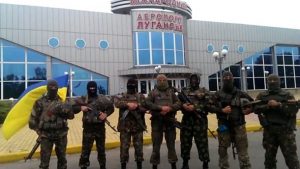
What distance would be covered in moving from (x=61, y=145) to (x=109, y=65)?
27.0 m

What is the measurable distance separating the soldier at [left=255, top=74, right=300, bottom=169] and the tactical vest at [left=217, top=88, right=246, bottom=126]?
1.06ft

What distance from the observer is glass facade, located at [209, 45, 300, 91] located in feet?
133

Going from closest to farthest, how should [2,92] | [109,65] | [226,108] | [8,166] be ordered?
1. [226,108]
2. [8,166]
3. [2,92]
4. [109,65]

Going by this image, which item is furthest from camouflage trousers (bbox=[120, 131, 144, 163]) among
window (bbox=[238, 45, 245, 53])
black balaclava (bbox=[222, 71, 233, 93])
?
window (bbox=[238, 45, 245, 53])

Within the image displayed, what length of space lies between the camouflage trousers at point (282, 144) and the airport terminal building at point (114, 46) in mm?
24717

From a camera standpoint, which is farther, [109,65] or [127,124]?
[109,65]

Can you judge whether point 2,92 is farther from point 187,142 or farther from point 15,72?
point 187,142

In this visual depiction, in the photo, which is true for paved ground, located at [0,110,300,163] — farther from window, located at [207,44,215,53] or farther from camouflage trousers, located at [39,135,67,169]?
window, located at [207,44,215,53]

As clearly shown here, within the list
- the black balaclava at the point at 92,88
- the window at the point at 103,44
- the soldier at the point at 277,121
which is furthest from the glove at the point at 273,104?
the window at the point at 103,44

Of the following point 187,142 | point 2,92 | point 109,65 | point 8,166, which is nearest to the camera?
point 187,142

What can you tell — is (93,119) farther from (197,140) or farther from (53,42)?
(53,42)

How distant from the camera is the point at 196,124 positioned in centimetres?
665

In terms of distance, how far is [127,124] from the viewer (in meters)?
6.66

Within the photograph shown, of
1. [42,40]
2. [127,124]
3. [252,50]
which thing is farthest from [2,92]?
[252,50]
